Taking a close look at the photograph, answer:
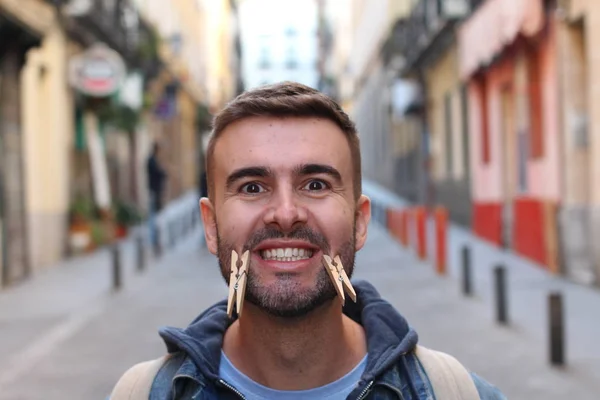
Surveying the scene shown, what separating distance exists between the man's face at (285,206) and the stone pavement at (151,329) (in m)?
4.82

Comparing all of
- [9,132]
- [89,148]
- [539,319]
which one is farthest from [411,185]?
[539,319]

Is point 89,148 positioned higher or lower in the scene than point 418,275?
higher

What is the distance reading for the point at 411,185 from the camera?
33.6 metres

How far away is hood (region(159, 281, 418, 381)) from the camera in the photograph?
193 centimetres

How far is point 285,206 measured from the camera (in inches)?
76.1

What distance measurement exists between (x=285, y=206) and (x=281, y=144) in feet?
0.46

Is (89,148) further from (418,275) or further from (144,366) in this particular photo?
(144,366)

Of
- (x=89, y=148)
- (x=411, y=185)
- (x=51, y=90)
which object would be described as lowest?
(x=411, y=185)

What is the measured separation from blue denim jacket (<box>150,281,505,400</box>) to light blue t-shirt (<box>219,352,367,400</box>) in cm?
4

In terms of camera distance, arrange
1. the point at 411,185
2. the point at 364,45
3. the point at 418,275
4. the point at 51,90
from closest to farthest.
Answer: the point at 418,275 → the point at 51,90 → the point at 411,185 → the point at 364,45

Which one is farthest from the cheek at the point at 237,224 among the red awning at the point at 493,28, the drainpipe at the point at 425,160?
the drainpipe at the point at 425,160

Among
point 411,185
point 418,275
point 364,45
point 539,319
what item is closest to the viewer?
point 539,319

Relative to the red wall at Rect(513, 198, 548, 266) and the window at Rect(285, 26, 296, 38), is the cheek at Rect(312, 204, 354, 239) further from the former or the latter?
the window at Rect(285, 26, 296, 38)

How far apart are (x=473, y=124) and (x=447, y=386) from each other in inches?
812
